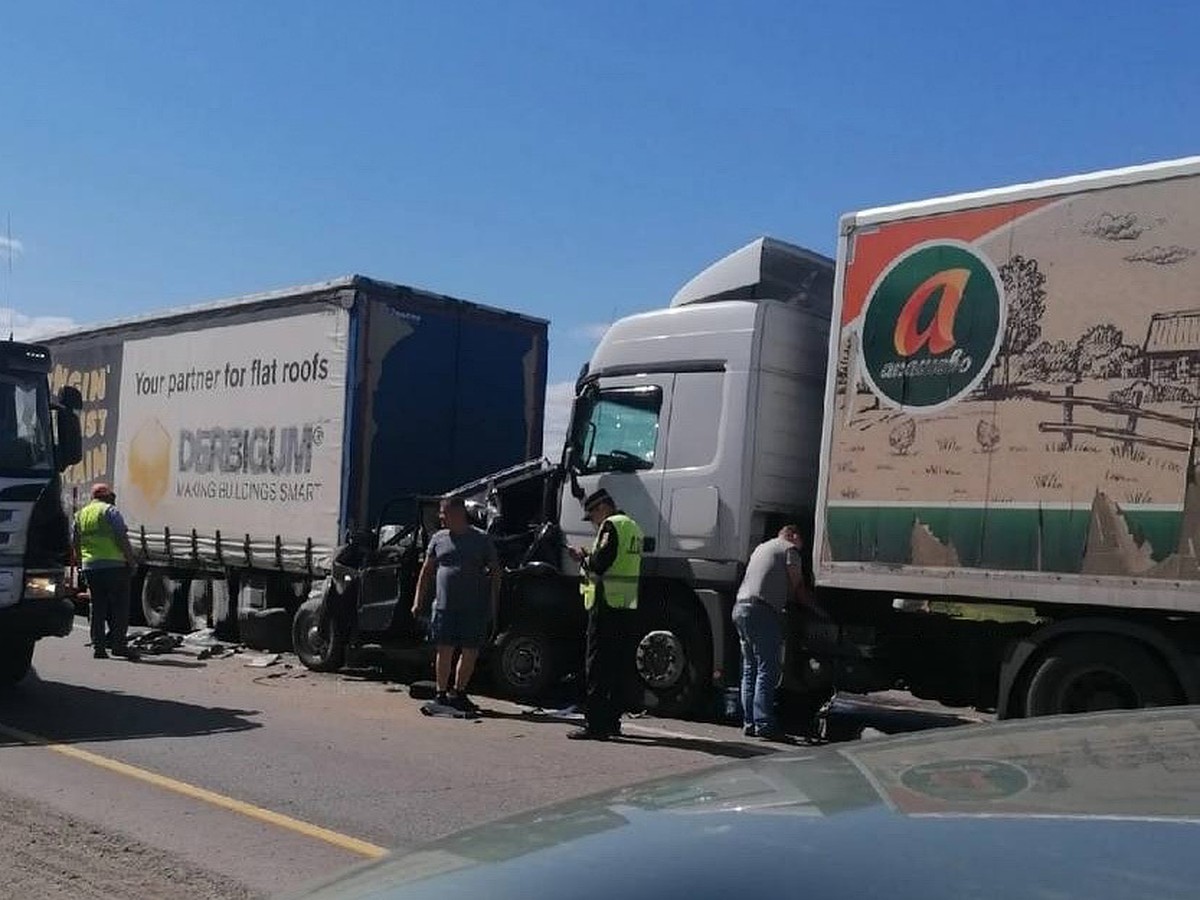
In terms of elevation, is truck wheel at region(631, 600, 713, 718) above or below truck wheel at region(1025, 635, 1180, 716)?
below

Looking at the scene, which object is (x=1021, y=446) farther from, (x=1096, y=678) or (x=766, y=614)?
(x=766, y=614)

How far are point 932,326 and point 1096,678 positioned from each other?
94.1 inches

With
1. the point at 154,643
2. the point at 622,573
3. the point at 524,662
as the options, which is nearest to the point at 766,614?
the point at 622,573

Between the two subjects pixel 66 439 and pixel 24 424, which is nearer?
pixel 24 424

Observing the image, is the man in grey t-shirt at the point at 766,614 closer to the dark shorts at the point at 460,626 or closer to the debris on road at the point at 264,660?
the dark shorts at the point at 460,626

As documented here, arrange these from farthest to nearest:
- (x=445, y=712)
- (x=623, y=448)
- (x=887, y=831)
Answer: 1. (x=623, y=448)
2. (x=445, y=712)
3. (x=887, y=831)

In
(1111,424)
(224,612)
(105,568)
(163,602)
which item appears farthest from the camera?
(163,602)

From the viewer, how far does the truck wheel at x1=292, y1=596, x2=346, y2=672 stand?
12.3m

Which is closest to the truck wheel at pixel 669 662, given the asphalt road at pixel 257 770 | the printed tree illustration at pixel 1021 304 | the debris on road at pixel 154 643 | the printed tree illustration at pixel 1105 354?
the asphalt road at pixel 257 770

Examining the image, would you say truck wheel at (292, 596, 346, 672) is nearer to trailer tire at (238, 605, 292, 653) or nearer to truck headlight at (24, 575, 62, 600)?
trailer tire at (238, 605, 292, 653)

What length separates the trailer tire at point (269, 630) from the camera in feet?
44.9

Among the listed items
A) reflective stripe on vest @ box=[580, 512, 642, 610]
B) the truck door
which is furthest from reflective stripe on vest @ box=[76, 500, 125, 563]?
reflective stripe on vest @ box=[580, 512, 642, 610]

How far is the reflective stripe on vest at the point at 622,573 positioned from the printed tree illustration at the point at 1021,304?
282cm

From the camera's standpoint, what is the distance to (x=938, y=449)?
26.7ft
